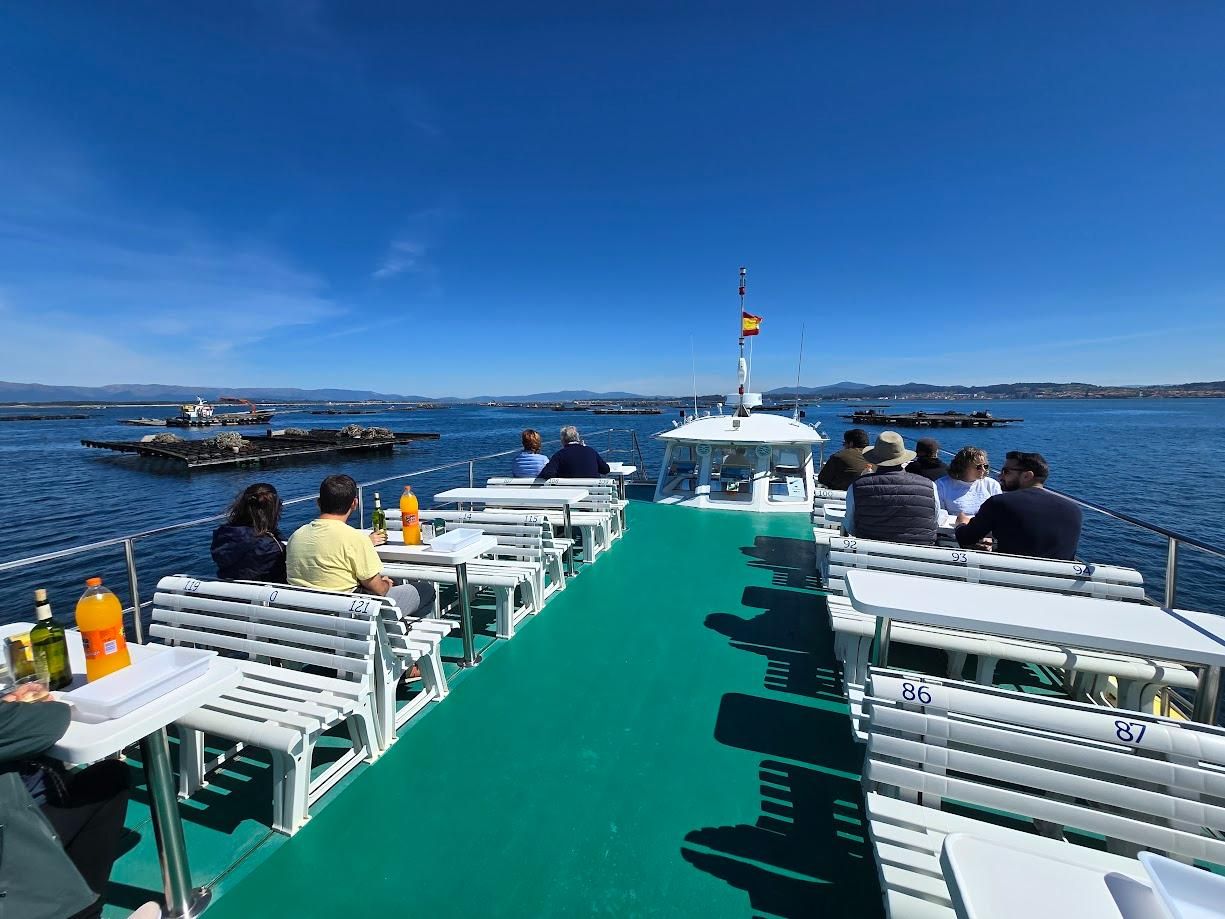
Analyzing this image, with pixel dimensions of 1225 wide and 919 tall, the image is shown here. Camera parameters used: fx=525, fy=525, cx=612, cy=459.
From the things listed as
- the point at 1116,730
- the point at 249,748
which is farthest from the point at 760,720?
the point at 249,748

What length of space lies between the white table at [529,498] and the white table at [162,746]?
3.40m

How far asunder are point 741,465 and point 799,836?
282 inches

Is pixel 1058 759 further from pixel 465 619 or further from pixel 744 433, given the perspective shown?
pixel 744 433

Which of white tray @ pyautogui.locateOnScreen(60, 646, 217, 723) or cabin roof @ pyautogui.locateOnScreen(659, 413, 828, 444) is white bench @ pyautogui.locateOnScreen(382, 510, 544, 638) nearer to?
white tray @ pyautogui.locateOnScreen(60, 646, 217, 723)

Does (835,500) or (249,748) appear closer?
(249,748)

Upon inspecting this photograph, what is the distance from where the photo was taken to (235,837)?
2.39 meters

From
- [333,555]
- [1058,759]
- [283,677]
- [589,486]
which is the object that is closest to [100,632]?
[283,677]

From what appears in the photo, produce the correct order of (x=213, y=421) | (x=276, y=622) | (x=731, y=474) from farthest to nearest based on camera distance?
(x=213, y=421), (x=731, y=474), (x=276, y=622)

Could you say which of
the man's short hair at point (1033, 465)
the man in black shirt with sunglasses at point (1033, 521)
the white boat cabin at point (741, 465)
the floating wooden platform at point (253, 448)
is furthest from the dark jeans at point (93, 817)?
the floating wooden platform at point (253, 448)

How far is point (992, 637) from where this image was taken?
10.9 feet

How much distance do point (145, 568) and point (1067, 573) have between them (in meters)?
21.1

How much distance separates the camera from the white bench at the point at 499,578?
13.4 ft

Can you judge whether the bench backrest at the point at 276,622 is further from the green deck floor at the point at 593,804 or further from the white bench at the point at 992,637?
the white bench at the point at 992,637

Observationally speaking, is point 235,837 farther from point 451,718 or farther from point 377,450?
point 377,450
